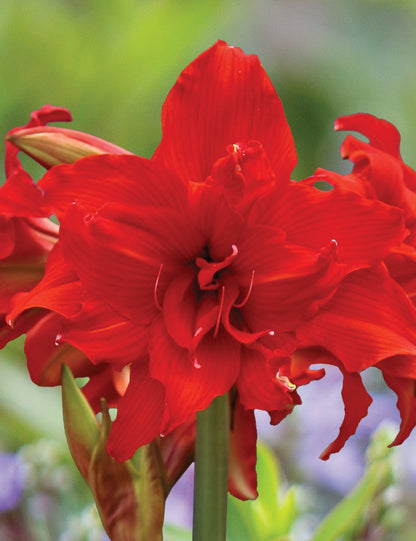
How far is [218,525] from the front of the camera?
1.16ft

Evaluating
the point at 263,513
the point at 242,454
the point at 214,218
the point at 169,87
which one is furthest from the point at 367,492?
the point at 169,87

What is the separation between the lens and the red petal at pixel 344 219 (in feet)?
0.98

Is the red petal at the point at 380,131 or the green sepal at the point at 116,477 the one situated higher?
the red petal at the point at 380,131

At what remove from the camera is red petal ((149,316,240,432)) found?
0.97 feet

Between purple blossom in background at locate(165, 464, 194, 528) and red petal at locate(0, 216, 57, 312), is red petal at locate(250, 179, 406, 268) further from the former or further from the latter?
purple blossom in background at locate(165, 464, 194, 528)


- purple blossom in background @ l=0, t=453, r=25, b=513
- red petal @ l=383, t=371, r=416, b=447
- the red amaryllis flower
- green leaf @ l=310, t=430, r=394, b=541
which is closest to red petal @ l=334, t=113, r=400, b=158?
the red amaryllis flower

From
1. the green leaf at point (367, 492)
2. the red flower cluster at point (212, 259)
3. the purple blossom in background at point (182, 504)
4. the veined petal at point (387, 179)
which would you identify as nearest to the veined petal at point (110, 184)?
the red flower cluster at point (212, 259)

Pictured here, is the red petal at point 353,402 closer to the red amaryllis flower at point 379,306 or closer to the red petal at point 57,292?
the red amaryllis flower at point 379,306

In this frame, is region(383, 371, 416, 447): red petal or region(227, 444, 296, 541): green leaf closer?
region(383, 371, 416, 447): red petal

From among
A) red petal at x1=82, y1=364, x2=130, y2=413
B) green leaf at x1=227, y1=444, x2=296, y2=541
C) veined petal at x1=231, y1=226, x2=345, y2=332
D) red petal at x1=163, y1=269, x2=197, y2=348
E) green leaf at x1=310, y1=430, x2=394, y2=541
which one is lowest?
green leaf at x1=227, y1=444, x2=296, y2=541

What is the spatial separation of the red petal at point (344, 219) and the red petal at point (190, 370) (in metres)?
0.06

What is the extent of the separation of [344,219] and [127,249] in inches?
3.4

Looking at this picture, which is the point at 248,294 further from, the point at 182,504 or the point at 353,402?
the point at 182,504

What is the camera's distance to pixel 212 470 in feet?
1.15
